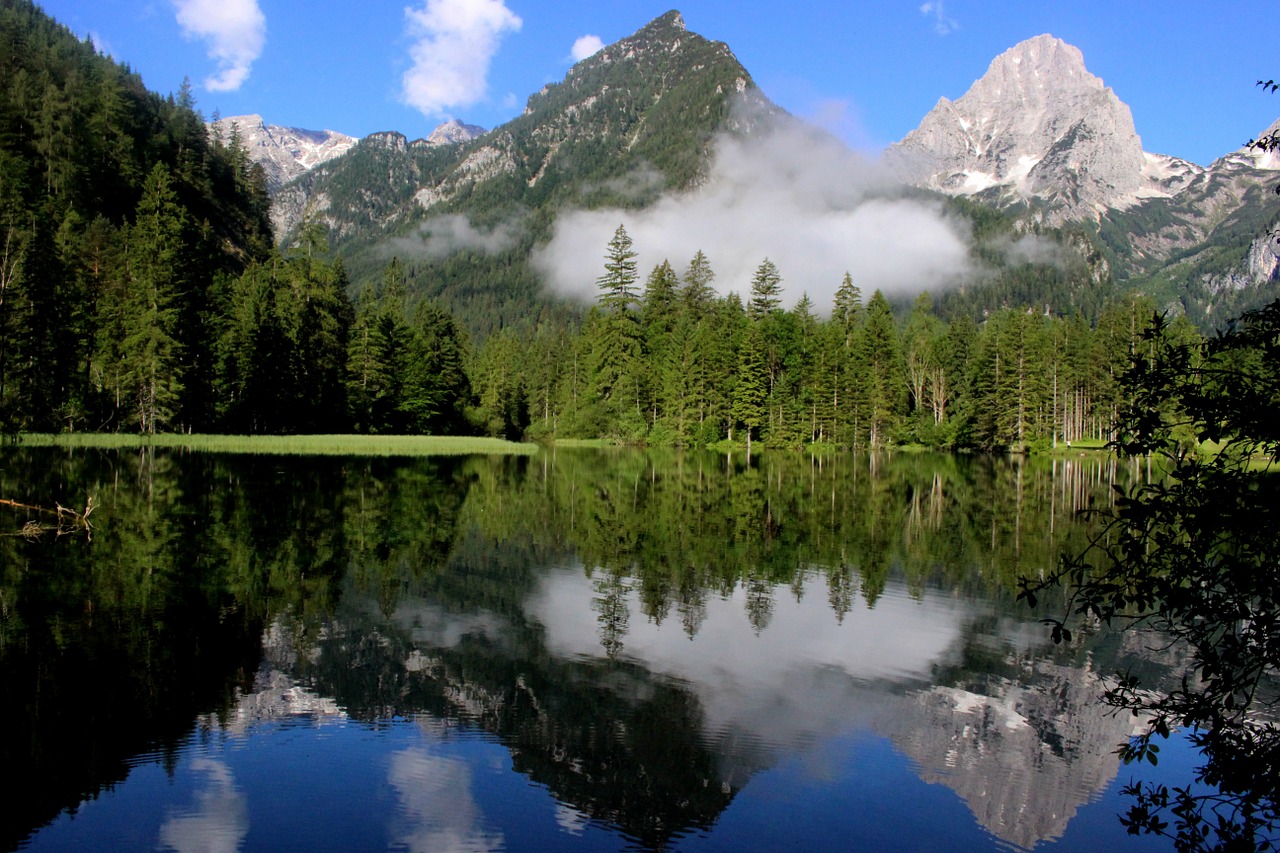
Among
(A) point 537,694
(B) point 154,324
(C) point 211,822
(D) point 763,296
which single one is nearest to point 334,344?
(B) point 154,324

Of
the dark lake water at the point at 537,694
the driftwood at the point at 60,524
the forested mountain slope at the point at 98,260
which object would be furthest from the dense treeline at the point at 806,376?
the driftwood at the point at 60,524

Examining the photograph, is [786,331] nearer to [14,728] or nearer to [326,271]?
[326,271]

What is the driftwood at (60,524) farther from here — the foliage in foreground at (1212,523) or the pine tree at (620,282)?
the pine tree at (620,282)

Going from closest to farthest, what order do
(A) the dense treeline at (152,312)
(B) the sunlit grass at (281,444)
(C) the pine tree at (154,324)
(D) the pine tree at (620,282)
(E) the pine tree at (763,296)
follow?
(B) the sunlit grass at (281,444) < (A) the dense treeline at (152,312) < (C) the pine tree at (154,324) < (D) the pine tree at (620,282) < (E) the pine tree at (763,296)

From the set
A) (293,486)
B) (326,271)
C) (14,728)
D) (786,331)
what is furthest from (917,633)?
(786,331)

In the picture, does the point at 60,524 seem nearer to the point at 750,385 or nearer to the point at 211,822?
the point at 211,822

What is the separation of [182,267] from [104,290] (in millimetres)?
A: 6196

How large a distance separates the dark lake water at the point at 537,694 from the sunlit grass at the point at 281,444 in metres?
36.2

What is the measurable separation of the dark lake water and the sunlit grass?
36.2 metres

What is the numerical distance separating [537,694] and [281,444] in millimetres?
58048

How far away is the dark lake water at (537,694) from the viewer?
335 inches

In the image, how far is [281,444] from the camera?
6425cm

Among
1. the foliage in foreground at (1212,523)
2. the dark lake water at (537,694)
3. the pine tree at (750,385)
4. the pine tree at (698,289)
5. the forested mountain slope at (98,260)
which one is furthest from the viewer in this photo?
the pine tree at (698,289)

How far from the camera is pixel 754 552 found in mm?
23812
